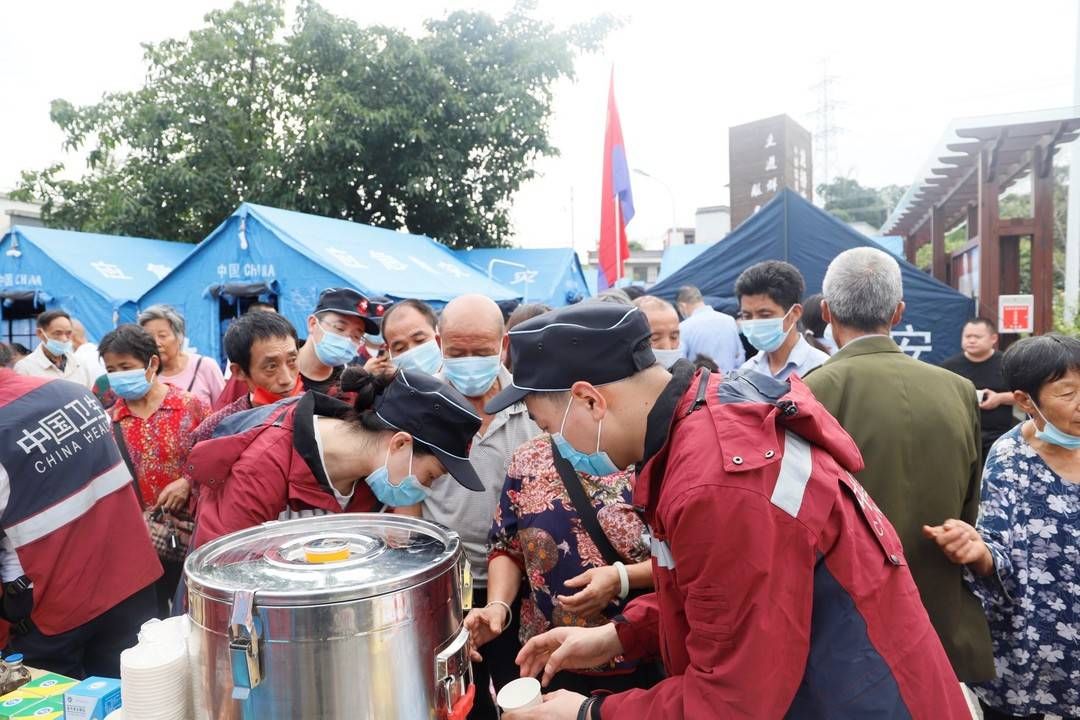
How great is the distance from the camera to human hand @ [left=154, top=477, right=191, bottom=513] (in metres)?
3.20

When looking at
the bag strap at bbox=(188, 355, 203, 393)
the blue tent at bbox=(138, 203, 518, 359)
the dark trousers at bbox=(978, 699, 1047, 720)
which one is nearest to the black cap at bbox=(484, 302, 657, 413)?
the dark trousers at bbox=(978, 699, 1047, 720)

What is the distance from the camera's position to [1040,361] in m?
2.34

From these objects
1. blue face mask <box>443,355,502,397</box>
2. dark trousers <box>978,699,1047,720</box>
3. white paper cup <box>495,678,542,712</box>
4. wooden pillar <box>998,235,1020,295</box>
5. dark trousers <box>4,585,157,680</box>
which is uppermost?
wooden pillar <box>998,235,1020,295</box>

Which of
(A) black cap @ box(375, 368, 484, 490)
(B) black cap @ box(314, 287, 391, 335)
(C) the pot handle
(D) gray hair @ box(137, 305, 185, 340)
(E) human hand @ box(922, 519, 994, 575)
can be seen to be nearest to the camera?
(C) the pot handle

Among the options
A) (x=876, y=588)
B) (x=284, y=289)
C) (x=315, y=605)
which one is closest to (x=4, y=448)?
(x=315, y=605)

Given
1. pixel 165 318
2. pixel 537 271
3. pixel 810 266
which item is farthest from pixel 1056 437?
pixel 537 271

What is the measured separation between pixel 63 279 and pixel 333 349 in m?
9.23

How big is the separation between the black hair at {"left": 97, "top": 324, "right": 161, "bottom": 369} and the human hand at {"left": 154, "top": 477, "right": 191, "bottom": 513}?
29.5 inches

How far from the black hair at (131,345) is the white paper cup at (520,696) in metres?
3.01

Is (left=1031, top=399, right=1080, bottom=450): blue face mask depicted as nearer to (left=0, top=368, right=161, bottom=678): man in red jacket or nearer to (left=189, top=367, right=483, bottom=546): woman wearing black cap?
(left=189, top=367, right=483, bottom=546): woman wearing black cap

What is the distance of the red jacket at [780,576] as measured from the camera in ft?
3.71

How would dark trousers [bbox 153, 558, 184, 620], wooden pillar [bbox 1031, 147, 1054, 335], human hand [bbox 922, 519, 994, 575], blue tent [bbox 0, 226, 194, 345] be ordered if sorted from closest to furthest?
human hand [bbox 922, 519, 994, 575]
dark trousers [bbox 153, 558, 184, 620]
wooden pillar [bbox 1031, 147, 1054, 335]
blue tent [bbox 0, 226, 194, 345]

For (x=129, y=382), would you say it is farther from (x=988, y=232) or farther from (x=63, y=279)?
(x=63, y=279)

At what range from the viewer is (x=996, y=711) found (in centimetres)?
238
